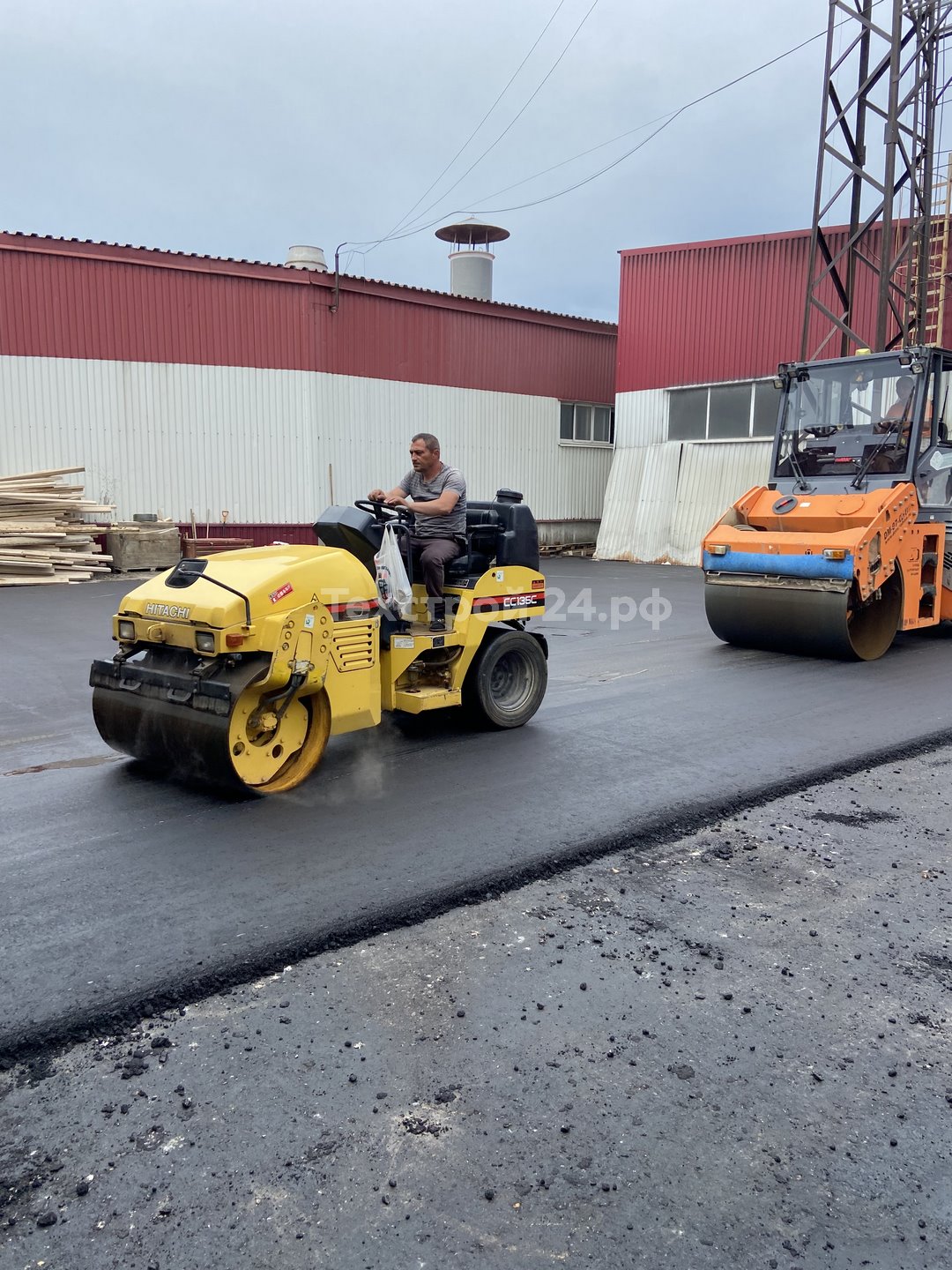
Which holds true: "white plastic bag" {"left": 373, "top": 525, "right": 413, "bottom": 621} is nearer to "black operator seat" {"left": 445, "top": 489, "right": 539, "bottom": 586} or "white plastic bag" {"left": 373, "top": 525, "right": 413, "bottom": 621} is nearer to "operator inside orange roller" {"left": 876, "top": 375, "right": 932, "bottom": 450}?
"black operator seat" {"left": 445, "top": 489, "right": 539, "bottom": 586}

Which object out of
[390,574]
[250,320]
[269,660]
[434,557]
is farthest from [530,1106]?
[250,320]

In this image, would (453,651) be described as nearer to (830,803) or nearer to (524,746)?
(524,746)

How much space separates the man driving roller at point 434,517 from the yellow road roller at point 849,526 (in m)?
4.23

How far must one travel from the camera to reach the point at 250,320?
1983 cm

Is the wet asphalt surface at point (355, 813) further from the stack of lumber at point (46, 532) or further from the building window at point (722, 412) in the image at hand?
the building window at point (722, 412)

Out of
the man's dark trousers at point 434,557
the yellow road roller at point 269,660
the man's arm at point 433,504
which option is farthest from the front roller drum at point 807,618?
the man's arm at point 433,504

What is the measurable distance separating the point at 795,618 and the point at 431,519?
449 centimetres

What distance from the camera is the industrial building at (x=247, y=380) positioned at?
59.3 feet

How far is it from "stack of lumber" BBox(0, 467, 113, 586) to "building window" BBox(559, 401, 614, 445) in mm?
12411

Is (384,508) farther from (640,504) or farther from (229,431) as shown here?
(640,504)

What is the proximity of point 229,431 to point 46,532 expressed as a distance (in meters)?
4.65

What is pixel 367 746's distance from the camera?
6.43 m

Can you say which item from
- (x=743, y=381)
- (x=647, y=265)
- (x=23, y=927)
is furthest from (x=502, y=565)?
(x=647, y=265)

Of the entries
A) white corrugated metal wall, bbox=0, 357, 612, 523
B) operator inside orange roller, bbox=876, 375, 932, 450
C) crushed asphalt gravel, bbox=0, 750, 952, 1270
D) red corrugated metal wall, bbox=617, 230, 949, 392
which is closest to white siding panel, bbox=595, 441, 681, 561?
red corrugated metal wall, bbox=617, 230, 949, 392
